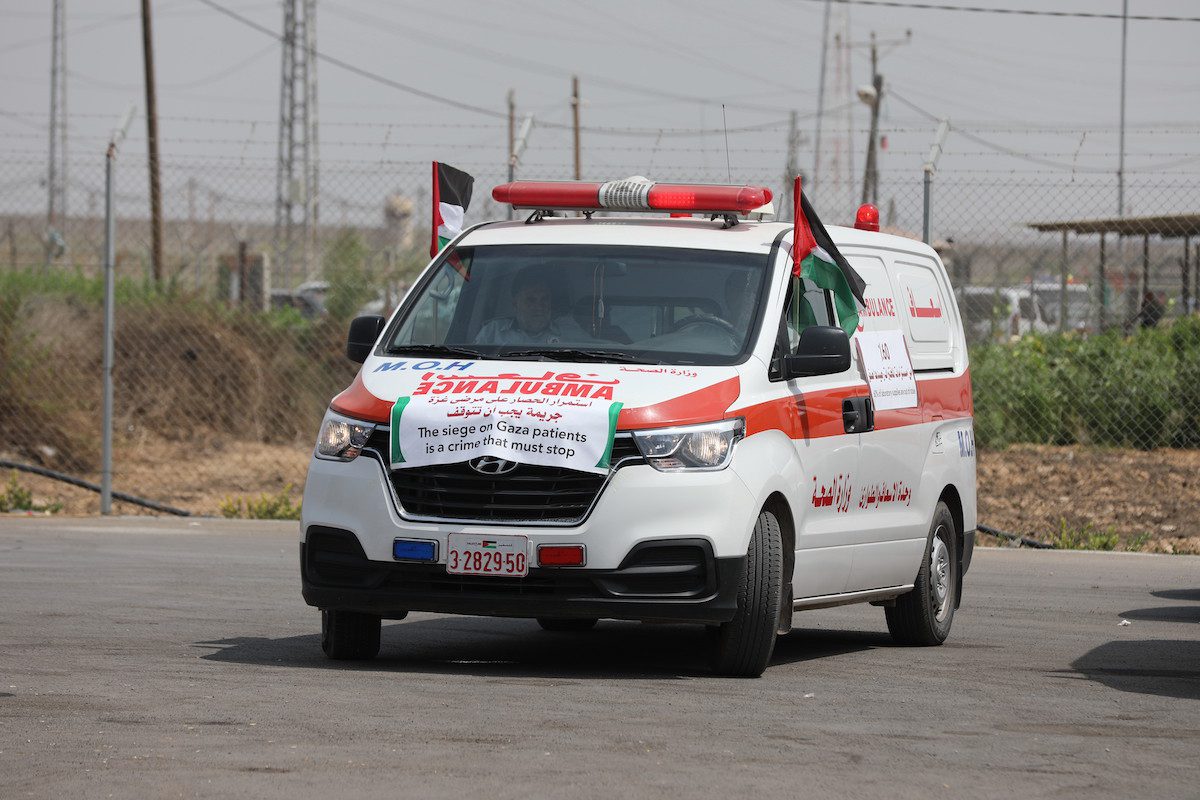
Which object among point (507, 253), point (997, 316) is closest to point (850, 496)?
point (507, 253)

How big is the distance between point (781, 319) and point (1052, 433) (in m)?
10.3

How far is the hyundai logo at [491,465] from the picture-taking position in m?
7.51

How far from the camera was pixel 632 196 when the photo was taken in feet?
29.9

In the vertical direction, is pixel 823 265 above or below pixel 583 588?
above

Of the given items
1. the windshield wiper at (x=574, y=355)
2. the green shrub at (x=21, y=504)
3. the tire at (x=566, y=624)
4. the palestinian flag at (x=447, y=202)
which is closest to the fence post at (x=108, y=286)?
the green shrub at (x=21, y=504)

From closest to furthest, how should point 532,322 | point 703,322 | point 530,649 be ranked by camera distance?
point 703,322
point 532,322
point 530,649

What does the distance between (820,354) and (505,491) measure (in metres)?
1.53

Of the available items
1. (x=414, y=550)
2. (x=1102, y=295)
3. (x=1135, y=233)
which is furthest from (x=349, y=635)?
(x=1135, y=233)

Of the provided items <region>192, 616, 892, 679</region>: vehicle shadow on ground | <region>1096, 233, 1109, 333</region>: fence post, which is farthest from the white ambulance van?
<region>1096, 233, 1109, 333</region>: fence post

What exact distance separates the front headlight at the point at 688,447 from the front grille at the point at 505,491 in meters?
0.06

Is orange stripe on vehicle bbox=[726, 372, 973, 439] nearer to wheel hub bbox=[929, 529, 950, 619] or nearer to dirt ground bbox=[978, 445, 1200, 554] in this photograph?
wheel hub bbox=[929, 529, 950, 619]

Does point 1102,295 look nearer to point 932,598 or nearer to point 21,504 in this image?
point 932,598

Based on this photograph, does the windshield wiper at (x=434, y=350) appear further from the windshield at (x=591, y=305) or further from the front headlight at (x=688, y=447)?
the front headlight at (x=688, y=447)

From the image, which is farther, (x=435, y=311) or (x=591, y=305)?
(x=435, y=311)
